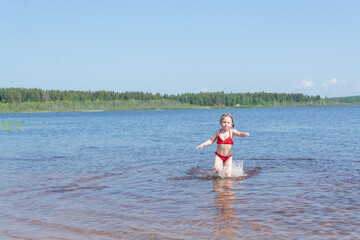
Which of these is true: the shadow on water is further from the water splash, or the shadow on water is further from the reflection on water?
the reflection on water

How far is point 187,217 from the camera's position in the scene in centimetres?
816

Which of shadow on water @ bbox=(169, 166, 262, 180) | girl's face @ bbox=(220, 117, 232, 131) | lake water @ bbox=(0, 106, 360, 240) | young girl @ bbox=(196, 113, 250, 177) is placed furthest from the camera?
shadow on water @ bbox=(169, 166, 262, 180)

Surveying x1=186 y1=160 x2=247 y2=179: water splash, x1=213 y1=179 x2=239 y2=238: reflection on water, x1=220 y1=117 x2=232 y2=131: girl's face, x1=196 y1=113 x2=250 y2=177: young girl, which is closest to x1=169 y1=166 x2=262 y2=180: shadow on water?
x1=186 y1=160 x2=247 y2=179: water splash

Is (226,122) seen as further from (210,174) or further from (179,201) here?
(179,201)

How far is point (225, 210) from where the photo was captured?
28.4 ft

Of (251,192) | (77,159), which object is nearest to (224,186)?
(251,192)

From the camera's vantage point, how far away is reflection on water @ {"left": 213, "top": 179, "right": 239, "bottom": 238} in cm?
730

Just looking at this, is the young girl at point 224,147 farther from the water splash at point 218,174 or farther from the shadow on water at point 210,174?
the shadow on water at point 210,174

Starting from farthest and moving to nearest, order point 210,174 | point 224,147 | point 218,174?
point 210,174
point 218,174
point 224,147

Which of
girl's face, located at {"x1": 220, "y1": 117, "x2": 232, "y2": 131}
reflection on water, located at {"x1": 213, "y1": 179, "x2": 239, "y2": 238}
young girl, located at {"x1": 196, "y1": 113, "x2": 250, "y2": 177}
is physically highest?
girl's face, located at {"x1": 220, "y1": 117, "x2": 232, "y2": 131}

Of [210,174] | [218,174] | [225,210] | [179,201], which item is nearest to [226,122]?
[218,174]

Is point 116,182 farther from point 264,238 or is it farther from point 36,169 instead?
point 264,238

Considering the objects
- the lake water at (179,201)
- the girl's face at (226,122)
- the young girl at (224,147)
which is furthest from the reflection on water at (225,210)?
the girl's face at (226,122)

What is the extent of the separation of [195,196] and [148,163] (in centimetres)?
749
